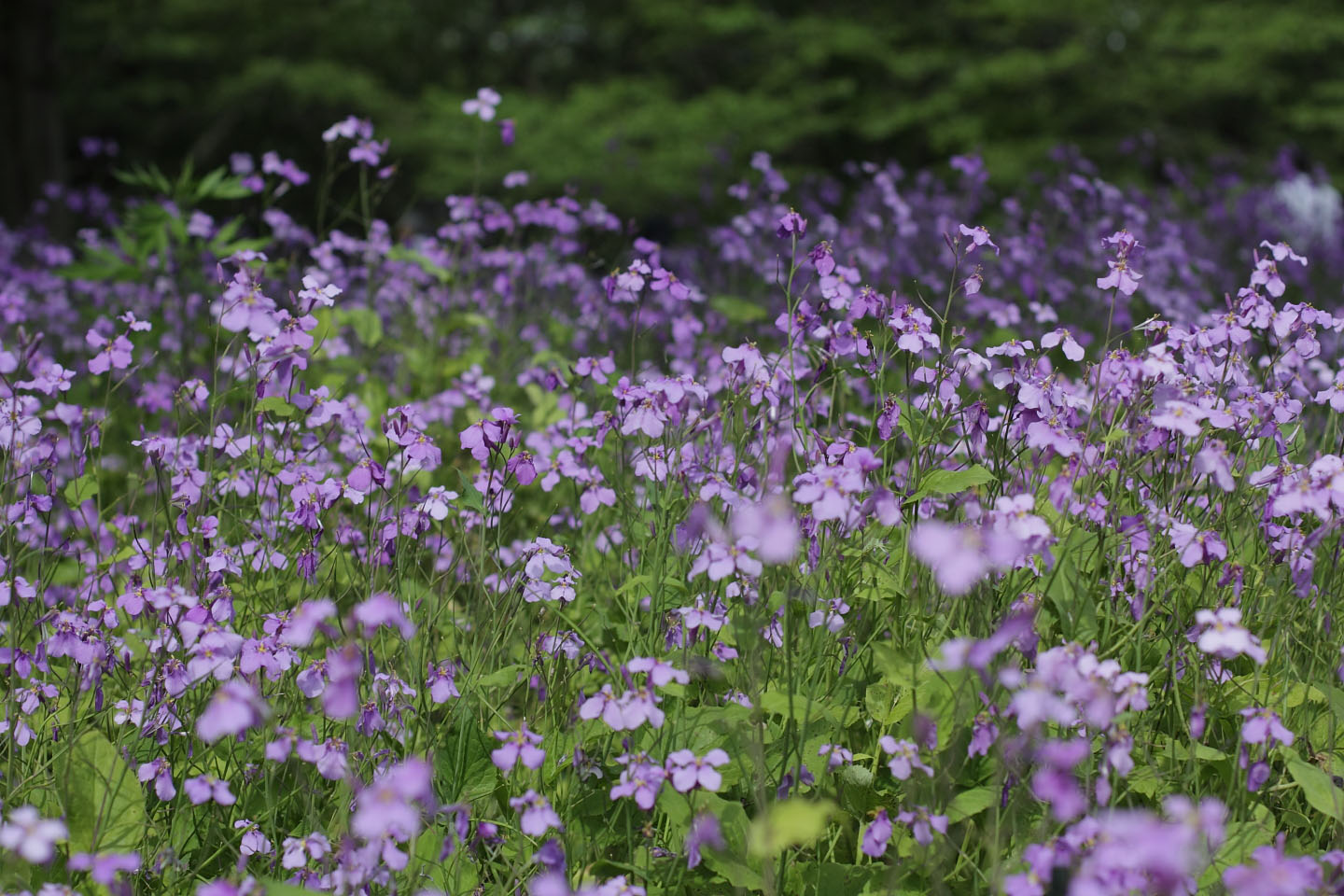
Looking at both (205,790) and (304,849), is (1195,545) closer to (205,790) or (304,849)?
(304,849)

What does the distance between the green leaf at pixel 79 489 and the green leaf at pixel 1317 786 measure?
82.8 inches

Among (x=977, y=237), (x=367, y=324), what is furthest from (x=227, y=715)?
(x=367, y=324)

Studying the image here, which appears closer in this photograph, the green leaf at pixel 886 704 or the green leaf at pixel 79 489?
the green leaf at pixel 886 704

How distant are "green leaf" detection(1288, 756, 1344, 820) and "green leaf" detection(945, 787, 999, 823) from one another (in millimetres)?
432

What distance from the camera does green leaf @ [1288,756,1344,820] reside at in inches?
61.6

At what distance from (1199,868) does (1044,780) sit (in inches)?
20.3

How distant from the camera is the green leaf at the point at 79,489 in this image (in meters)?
2.14

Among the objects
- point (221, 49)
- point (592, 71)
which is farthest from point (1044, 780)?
point (592, 71)

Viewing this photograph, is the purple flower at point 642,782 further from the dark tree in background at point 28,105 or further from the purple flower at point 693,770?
the dark tree in background at point 28,105

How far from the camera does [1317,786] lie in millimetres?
1594

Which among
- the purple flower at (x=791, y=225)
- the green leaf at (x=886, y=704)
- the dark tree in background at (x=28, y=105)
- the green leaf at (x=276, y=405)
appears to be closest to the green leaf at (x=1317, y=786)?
the green leaf at (x=886, y=704)

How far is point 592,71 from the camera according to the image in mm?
16938

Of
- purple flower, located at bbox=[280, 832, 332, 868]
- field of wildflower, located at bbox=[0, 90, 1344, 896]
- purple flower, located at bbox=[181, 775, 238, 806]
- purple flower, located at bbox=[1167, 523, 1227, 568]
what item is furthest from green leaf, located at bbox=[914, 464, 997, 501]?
purple flower, located at bbox=[181, 775, 238, 806]

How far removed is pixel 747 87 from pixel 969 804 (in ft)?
44.3
